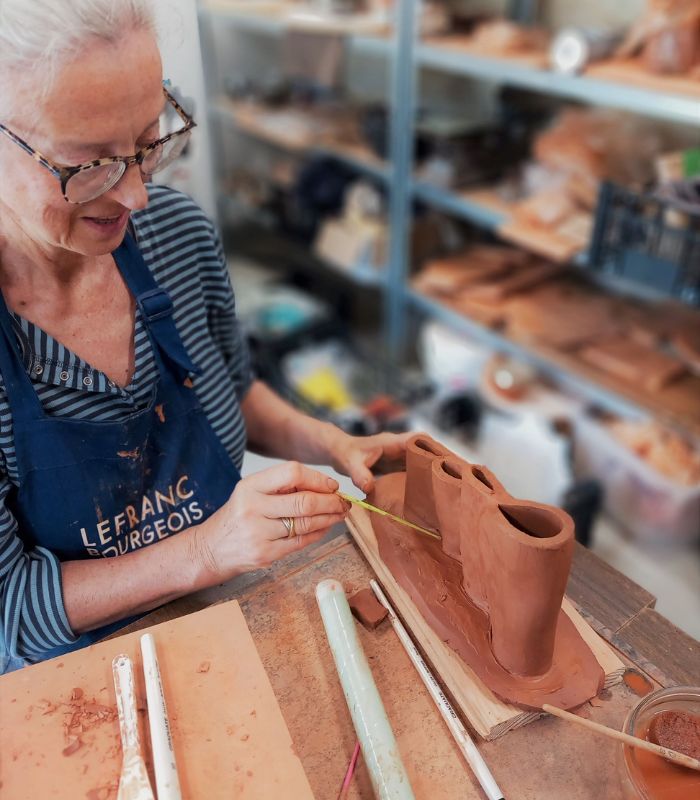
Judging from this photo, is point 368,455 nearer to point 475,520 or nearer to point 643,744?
point 475,520

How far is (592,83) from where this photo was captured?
1.95 m

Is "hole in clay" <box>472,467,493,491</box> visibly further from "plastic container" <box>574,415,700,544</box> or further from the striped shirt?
"plastic container" <box>574,415,700,544</box>

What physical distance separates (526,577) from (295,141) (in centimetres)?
269

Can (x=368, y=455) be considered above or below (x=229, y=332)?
below

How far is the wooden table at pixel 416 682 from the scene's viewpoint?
0.78 metres

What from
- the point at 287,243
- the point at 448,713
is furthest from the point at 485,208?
the point at 448,713

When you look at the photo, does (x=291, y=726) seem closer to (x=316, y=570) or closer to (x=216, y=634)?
(x=216, y=634)

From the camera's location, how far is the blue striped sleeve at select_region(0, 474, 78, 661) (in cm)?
95

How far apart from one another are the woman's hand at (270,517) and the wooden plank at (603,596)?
1.18 feet

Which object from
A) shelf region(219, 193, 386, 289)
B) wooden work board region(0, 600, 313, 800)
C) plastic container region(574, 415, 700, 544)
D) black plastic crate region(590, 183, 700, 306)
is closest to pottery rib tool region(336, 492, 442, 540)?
wooden work board region(0, 600, 313, 800)

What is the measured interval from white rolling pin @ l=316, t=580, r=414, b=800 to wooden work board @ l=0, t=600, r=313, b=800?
0.08 m

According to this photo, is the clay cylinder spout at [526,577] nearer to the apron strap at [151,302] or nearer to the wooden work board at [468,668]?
the wooden work board at [468,668]

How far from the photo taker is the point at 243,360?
52.8 inches

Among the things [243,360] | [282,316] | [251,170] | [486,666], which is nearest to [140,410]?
[243,360]
